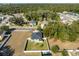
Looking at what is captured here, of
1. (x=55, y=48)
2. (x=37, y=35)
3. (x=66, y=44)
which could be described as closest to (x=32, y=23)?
(x=37, y=35)

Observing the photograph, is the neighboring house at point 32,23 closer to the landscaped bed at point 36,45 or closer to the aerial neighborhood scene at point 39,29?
the aerial neighborhood scene at point 39,29

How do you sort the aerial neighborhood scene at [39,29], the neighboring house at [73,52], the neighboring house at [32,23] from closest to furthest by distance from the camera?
the neighboring house at [73,52], the aerial neighborhood scene at [39,29], the neighboring house at [32,23]

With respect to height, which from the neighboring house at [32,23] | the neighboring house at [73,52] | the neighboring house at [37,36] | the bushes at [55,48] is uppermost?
the neighboring house at [32,23]

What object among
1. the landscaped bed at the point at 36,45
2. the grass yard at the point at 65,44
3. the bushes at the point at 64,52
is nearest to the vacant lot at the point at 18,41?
the landscaped bed at the point at 36,45

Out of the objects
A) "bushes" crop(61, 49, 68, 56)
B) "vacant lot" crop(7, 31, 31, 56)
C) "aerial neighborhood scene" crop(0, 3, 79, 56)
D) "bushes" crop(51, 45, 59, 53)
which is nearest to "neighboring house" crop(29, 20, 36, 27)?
"aerial neighborhood scene" crop(0, 3, 79, 56)

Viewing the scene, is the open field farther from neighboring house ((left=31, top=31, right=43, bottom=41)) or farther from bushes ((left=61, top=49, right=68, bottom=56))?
neighboring house ((left=31, top=31, right=43, bottom=41))

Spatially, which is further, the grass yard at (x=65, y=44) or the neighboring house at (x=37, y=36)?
the neighboring house at (x=37, y=36)

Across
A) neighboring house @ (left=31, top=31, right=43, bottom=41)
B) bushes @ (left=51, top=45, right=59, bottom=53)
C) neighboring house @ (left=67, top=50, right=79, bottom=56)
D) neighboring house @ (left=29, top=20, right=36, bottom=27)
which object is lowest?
neighboring house @ (left=67, top=50, right=79, bottom=56)

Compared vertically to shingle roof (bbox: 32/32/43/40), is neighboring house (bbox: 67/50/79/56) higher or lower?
lower
